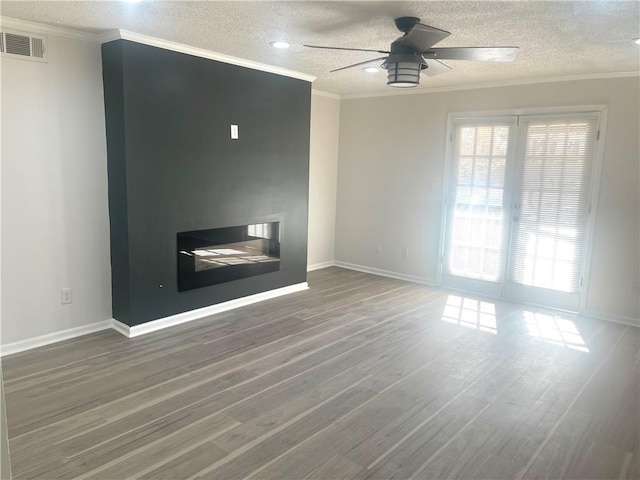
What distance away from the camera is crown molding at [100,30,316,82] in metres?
3.62

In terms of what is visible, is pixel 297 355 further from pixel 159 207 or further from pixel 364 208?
pixel 364 208

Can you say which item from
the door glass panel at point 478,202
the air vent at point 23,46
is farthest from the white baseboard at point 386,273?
the air vent at point 23,46

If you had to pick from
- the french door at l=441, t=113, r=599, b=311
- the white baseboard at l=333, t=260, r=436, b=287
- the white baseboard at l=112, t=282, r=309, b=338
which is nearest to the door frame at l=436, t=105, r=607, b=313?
the french door at l=441, t=113, r=599, b=311

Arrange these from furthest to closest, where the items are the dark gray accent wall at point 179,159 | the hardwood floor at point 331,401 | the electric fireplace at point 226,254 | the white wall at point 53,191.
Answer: the electric fireplace at point 226,254, the dark gray accent wall at point 179,159, the white wall at point 53,191, the hardwood floor at point 331,401

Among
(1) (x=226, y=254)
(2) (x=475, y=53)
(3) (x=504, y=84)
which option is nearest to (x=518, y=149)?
(3) (x=504, y=84)

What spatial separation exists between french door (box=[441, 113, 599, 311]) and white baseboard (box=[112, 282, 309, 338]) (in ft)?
6.86

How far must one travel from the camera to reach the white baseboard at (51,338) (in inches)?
140

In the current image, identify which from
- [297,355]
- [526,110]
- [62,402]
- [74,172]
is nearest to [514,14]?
[526,110]

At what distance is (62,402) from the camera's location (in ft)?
9.58

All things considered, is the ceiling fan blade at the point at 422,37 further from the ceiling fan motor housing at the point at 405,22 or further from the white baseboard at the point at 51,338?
the white baseboard at the point at 51,338

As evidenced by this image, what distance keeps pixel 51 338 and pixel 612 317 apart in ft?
17.0

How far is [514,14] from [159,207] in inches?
118

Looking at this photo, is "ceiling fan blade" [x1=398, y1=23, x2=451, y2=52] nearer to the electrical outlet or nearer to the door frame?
the door frame

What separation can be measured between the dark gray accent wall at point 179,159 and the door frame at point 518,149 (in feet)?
6.22
